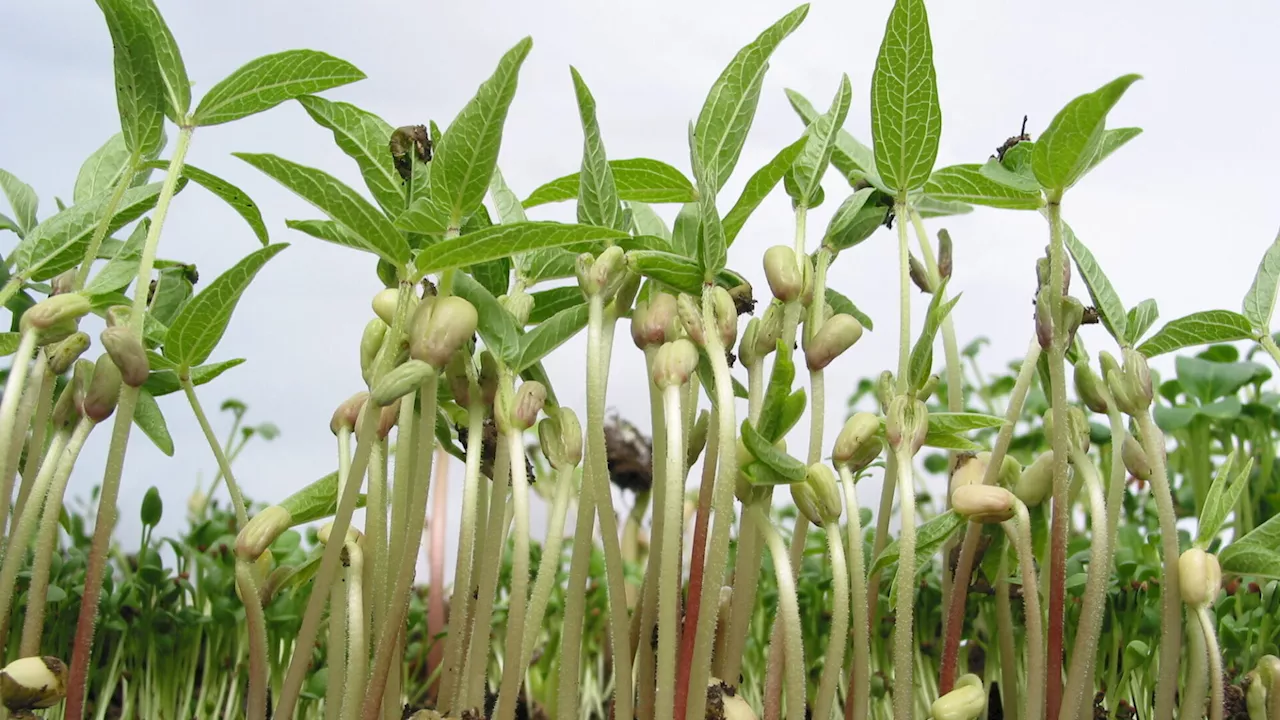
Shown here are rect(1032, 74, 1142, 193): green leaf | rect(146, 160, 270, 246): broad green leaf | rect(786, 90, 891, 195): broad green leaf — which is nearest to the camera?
rect(1032, 74, 1142, 193): green leaf

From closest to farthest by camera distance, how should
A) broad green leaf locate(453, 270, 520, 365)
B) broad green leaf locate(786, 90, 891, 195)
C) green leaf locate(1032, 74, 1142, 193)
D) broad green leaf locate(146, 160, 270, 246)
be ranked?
green leaf locate(1032, 74, 1142, 193), broad green leaf locate(453, 270, 520, 365), broad green leaf locate(146, 160, 270, 246), broad green leaf locate(786, 90, 891, 195)

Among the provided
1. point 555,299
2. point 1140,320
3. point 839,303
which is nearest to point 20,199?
point 555,299

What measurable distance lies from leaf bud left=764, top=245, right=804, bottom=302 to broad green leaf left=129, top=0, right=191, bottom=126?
439 mm

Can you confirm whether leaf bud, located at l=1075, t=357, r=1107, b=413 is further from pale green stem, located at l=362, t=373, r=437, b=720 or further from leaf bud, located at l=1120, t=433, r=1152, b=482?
pale green stem, located at l=362, t=373, r=437, b=720

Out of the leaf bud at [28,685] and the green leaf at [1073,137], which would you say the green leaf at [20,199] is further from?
the green leaf at [1073,137]

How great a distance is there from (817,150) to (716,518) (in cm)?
30

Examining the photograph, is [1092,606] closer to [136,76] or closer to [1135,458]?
[1135,458]

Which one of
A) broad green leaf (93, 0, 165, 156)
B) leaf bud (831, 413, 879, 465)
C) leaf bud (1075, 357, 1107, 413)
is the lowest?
leaf bud (831, 413, 879, 465)

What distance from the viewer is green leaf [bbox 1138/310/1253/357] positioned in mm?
771

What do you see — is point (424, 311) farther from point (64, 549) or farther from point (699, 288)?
point (64, 549)

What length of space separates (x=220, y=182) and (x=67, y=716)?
0.40 metres

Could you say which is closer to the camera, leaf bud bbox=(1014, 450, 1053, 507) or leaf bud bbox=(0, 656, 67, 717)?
leaf bud bbox=(0, 656, 67, 717)

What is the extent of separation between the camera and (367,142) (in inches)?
29.0

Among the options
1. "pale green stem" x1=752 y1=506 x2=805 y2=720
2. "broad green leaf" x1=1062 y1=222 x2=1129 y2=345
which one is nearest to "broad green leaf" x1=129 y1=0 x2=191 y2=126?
"pale green stem" x1=752 y1=506 x2=805 y2=720
